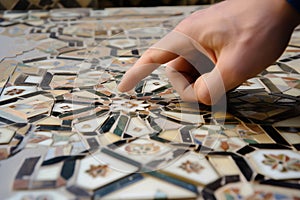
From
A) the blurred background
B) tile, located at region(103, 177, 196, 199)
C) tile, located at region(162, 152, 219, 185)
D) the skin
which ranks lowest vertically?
tile, located at region(103, 177, 196, 199)

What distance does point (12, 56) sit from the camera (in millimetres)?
748

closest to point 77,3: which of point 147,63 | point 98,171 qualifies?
point 147,63

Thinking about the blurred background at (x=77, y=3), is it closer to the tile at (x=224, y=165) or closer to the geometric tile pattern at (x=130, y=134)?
the geometric tile pattern at (x=130, y=134)

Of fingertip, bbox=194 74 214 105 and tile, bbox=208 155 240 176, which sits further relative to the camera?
fingertip, bbox=194 74 214 105

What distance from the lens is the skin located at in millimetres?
465

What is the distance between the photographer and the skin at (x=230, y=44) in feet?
1.52

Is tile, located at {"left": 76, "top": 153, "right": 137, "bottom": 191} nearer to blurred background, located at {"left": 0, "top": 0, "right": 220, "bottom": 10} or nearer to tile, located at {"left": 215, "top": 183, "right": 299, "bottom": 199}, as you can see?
tile, located at {"left": 215, "top": 183, "right": 299, "bottom": 199}

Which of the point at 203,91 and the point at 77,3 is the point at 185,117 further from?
the point at 77,3

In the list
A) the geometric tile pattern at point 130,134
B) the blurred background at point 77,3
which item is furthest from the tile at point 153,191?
the blurred background at point 77,3

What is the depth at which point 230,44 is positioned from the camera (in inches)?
19.3

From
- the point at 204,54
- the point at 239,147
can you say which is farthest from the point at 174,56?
the point at 239,147

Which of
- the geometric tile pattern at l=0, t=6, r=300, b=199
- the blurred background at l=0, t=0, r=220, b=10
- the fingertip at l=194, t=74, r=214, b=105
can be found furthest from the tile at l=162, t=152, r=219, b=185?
the blurred background at l=0, t=0, r=220, b=10

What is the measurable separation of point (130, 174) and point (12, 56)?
1.50 ft

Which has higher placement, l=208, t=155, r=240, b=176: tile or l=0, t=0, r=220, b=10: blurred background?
l=0, t=0, r=220, b=10: blurred background
